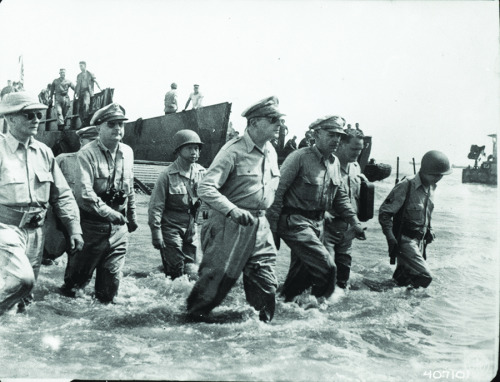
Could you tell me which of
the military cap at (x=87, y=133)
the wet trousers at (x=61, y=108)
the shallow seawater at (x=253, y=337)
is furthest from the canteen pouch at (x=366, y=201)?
the wet trousers at (x=61, y=108)

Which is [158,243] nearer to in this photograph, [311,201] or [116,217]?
[116,217]

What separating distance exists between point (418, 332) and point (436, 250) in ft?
21.9

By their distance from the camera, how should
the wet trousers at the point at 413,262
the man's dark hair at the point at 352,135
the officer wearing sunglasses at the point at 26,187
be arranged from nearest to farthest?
the officer wearing sunglasses at the point at 26,187 → the wet trousers at the point at 413,262 → the man's dark hair at the point at 352,135

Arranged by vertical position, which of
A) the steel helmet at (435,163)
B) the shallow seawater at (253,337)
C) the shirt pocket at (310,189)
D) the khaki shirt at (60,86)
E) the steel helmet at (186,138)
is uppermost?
the khaki shirt at (60,86)

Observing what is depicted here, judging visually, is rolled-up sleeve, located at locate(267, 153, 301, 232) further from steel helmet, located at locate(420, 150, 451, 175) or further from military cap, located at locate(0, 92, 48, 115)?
military cap, located at locate(0, 92, 48, 115)

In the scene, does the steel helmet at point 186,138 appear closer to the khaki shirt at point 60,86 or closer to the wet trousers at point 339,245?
the wet trousers at point 339,245

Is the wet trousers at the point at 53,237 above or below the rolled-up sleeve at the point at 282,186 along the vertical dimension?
below

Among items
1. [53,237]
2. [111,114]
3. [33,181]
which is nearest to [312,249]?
[111,114]

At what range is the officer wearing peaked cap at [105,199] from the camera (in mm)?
6457

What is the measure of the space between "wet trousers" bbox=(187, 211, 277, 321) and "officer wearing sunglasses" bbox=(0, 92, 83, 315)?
45.7 inches

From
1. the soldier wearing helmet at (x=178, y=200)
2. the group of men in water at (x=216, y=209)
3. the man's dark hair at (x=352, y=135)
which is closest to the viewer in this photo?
the group of men in water at (x=216, y=209)

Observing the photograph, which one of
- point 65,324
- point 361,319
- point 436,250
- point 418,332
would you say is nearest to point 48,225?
point 65,324

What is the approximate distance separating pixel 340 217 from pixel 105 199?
2815 mm

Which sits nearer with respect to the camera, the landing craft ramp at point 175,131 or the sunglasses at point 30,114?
the sunglasses at point 30,114
